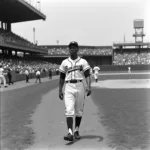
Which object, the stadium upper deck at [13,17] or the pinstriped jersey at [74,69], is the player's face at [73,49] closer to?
the pinstriped jersey at [74,69]

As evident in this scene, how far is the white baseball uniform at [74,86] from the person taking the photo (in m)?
5.17

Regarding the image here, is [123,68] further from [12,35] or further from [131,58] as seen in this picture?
[12,35]

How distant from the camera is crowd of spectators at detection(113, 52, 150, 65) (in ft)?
229

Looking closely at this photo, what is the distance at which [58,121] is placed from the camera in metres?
7.24

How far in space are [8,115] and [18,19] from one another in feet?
153

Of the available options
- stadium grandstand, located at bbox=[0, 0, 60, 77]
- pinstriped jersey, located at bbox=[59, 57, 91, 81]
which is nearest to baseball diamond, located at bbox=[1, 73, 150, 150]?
pinstriped jersey, located at bbox=[59, 57, 91, 81]

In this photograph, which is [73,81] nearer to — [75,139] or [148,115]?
[75,139]

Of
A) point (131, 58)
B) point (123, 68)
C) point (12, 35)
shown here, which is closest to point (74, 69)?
point (12, 35)

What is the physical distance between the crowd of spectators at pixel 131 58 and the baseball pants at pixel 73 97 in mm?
65317

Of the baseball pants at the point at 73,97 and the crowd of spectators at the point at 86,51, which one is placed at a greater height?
the crowd of spectators at the point at 86,51

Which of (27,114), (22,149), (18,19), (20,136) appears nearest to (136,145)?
(22,149)

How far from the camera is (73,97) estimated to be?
17.1ft

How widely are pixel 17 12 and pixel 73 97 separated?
43797 mm

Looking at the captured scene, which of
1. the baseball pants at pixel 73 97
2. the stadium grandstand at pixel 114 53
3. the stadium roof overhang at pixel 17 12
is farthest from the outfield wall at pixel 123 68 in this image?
the baseball pants at pixel 73 97
